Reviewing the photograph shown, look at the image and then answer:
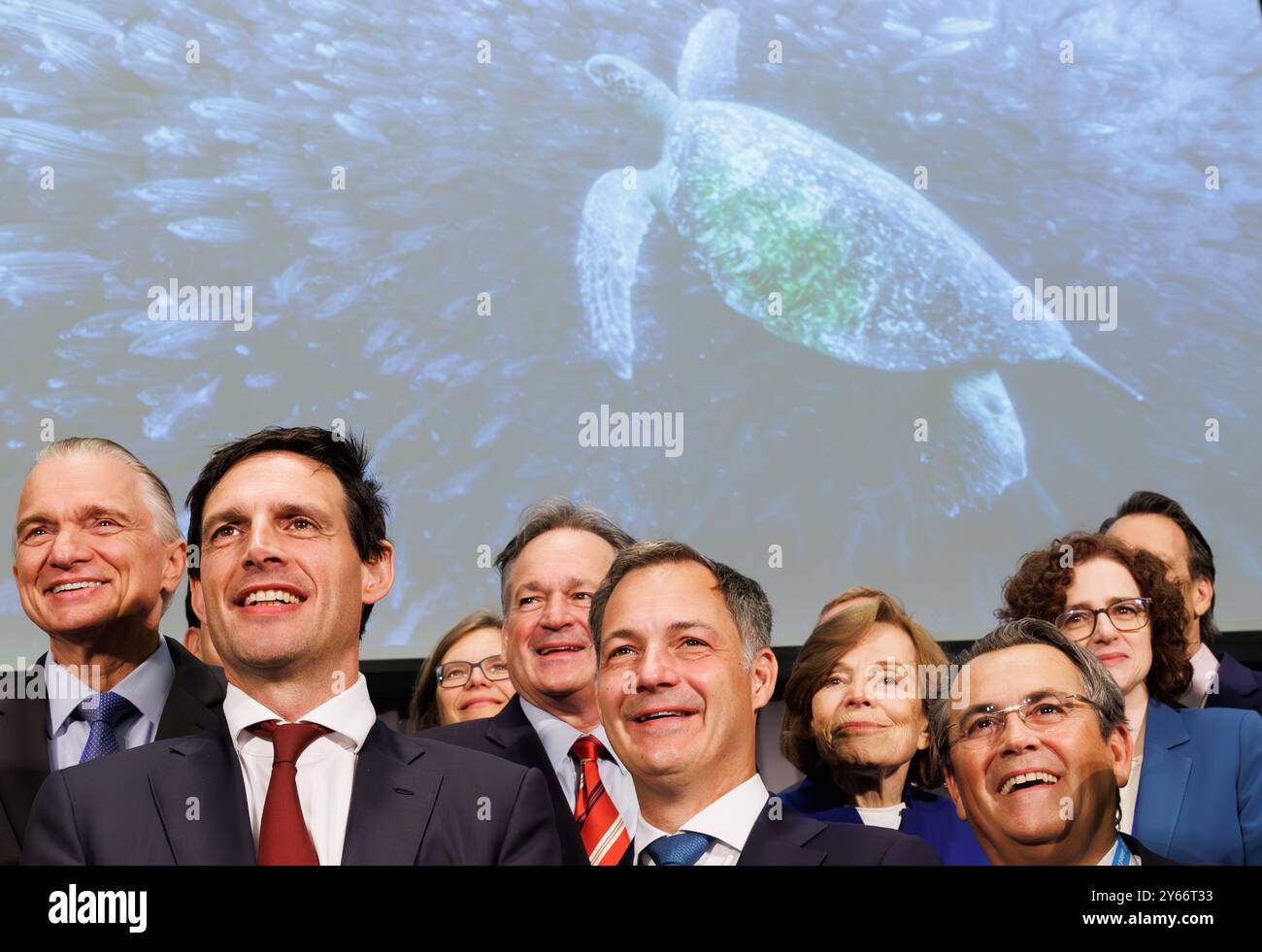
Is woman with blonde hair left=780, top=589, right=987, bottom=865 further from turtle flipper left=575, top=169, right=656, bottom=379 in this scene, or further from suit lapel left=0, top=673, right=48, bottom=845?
turtle flipper left=575, top=169, right=656, bottom=379

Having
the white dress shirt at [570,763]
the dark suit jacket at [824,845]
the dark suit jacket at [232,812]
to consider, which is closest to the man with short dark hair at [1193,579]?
the dark suit jacket at [824,845]

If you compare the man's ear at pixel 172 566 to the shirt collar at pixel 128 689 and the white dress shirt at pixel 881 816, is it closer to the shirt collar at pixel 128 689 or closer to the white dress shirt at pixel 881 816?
the shirt collar at pixel 128 689

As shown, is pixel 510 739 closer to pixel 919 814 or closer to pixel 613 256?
pixel 919 814

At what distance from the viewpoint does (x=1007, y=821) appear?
2.50 m

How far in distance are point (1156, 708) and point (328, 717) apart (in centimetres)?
183

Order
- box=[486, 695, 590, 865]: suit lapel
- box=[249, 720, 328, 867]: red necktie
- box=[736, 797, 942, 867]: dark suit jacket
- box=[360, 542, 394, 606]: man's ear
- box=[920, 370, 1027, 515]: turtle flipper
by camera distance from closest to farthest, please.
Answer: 1. box=[249, 720, 328, 867]: red necktie
2. box=[736, 797, 942, 867]: dark suit jacket
3. box=[360, 542, 394, 606]: man's ear
4. box=[486, 695, 590, 865]: suit lapel
5. box=[920, 370, 1027, 515]: turtle flipper

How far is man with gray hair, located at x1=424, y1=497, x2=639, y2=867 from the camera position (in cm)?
282

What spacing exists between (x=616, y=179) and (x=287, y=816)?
2.91 m

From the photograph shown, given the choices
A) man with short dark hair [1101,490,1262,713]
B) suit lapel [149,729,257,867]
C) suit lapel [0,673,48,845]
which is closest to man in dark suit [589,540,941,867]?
suit lapel [149,729,257,867]

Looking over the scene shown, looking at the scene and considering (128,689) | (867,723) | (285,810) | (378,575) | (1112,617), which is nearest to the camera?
(285,810)

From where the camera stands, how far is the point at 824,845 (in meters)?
2.38

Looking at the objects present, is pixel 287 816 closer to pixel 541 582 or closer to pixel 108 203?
pixel 541 582

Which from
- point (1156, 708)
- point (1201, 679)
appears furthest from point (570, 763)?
point (1201, 679)
